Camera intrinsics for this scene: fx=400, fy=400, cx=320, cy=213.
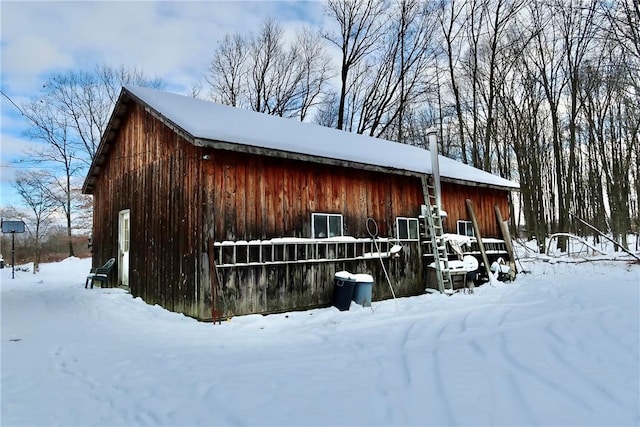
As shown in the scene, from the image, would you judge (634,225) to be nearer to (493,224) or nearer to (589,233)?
(589,233)

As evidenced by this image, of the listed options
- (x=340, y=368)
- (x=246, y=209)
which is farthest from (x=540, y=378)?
(x=246, y=209)

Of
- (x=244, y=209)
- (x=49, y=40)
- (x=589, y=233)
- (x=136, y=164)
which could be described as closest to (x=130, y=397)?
(x=244, y=209)

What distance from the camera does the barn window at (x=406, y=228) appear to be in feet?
32.4

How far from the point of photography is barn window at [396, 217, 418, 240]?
32.4 ft

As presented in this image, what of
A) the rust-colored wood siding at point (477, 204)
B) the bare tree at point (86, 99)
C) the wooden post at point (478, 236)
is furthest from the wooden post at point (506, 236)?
the bare tree at point (86, 99)

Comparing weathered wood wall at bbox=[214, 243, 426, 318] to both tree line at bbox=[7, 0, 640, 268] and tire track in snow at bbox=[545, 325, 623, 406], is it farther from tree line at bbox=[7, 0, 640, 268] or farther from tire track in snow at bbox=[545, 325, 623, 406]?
tree line at bbox=[7, 0, 640, 268]

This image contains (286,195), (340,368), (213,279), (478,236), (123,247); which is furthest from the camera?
(478,236)

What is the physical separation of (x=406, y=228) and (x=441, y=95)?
662 inches

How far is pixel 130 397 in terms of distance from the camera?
11.2 feet

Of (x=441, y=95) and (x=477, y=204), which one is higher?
(x=441, y=95)

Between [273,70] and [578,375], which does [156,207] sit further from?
[273,70]

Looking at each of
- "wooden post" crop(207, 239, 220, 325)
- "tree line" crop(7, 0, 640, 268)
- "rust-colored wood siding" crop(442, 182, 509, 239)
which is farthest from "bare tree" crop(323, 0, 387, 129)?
"wooden post" crop(207, 239, 220, 325)

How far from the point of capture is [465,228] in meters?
11.7

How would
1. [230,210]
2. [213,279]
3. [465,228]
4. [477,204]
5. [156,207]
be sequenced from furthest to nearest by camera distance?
[477,204] → [465,228] → [156,207] → [230,210] → [213,279]
